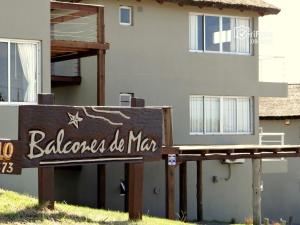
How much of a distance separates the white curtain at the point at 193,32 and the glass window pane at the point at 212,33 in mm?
381

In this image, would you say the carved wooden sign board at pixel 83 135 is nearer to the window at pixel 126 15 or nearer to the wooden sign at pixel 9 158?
the wooden sign at pixel 9 158

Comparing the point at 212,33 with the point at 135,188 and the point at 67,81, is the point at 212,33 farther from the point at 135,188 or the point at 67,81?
the point at 135,188

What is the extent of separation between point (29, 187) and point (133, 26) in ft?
27.5

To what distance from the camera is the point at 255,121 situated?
87.5ft

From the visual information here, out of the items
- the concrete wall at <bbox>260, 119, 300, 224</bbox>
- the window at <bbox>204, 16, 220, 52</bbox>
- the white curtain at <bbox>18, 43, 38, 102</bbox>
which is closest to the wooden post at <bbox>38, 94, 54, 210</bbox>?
the white curtain at <bbox>18, 43, 38, 102</bbox>

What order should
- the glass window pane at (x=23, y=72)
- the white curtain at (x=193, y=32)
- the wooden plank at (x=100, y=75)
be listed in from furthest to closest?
1. the white curtain at (x=193, y=32)
2. the wooden plank at (x=100, y=75)
3. the glass window pane at (x=23, y=72)

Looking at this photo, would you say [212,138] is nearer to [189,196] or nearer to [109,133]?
[189,196]

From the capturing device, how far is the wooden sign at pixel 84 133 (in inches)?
464

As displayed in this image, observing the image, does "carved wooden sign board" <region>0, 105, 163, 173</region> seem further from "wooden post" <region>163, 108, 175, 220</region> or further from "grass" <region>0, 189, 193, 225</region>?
"wooden post" <region>163, 108, 175, 220</region>

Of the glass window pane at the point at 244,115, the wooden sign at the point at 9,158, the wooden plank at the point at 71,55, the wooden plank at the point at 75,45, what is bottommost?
the wooden sign at the point at 9,158

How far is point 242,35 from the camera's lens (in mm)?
26406

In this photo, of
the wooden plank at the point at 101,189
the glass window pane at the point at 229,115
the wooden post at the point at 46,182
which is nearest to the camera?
the wooden post at the point at 46,182

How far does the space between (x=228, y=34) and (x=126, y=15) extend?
411 cm

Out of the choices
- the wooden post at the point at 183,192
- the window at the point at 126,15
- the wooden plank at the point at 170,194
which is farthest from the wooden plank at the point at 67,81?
the wooden plank at the point at 170,194
